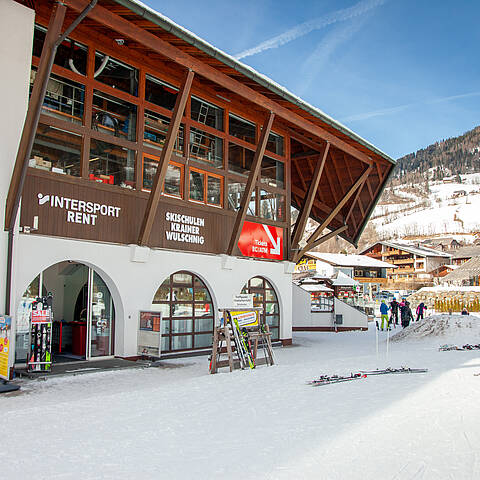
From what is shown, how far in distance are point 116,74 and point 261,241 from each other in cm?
682

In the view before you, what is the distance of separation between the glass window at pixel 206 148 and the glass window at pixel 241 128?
859 mm

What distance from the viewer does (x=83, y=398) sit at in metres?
7.95

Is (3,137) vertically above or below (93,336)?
above

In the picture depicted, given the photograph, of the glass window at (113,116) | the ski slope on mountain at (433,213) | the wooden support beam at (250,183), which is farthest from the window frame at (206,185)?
the ski slope on mountain at (433,213)

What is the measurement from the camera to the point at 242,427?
6.06 metres

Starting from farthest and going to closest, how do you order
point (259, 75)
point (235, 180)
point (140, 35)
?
point (235, 180), point (259, 75), point (140, 35)

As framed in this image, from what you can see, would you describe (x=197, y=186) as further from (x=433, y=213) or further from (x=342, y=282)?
(x=433, y=213)

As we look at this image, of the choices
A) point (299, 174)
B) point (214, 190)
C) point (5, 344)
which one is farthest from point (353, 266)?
point (5, 344)

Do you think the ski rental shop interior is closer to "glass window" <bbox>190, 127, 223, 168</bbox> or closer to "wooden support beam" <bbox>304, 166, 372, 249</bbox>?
"glass window" <bbox>190, 127, 223, 168</bbox>

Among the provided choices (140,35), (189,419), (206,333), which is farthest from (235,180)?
(189,419)

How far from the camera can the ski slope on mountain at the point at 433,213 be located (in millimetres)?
143000

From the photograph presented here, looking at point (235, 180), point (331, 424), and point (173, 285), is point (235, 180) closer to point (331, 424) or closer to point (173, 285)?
point (173, 285)

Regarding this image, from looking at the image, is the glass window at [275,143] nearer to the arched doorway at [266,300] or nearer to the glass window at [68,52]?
the arched doorway at [266,300]

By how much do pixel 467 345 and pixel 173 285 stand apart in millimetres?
9487
